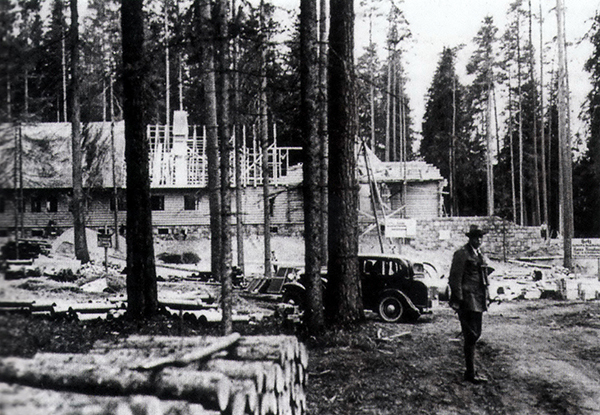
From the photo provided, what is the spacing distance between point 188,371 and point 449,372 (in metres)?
5.07

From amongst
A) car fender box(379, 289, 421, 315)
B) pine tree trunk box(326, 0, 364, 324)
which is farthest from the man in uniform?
car fender box(379, 289, 421, 315)

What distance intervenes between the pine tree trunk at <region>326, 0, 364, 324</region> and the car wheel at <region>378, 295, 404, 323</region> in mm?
2583

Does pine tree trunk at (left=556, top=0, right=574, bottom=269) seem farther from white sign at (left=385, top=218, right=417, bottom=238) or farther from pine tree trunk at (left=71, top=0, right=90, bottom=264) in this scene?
pine tree trunk at (left=71, top=0, right=90, bottom=264)

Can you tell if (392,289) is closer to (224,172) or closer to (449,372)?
(449,372)

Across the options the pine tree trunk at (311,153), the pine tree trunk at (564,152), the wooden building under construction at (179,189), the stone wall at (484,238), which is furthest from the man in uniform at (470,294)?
the wooden building under construction at (179,189)

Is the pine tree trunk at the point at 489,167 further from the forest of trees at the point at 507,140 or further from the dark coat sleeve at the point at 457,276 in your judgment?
the dark coat sleeve at the point at 457,276

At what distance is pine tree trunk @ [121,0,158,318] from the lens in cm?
1205

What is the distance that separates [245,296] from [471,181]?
4330 cm

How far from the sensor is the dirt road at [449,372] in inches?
293

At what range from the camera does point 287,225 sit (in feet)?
131

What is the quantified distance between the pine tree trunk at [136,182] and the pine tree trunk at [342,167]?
3.93 m

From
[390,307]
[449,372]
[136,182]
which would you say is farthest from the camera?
[390,307]

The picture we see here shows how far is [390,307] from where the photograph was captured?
13898 mm

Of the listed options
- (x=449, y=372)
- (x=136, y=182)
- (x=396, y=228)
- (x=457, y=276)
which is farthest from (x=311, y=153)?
(x=396, y=228)
